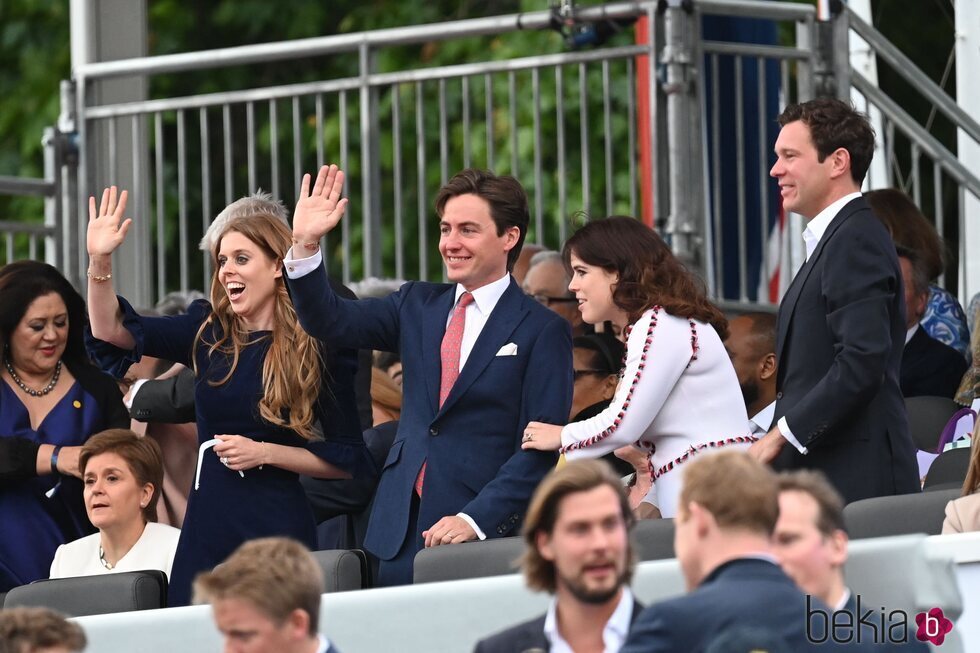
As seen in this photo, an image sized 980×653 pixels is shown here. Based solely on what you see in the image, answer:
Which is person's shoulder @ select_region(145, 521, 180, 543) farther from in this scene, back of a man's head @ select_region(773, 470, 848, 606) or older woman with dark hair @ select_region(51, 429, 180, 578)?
back of a man's head @ select_region(773, 470, 848, 606)

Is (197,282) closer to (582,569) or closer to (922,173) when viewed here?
(922,173)

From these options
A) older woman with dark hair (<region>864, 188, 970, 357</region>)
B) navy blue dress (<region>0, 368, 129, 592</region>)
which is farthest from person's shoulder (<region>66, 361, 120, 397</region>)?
older woman with dark hair (<region>864, 188, 970, 357</region>)

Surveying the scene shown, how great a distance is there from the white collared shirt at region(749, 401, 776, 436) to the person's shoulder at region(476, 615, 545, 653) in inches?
66.5

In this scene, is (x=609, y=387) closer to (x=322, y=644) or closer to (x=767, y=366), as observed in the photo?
(x=767, y=366)

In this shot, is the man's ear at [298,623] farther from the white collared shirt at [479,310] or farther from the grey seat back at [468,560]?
the white collared shirt at [479,310]

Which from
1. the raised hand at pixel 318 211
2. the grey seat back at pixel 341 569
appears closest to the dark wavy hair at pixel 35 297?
the raised hand at pixel 318 211

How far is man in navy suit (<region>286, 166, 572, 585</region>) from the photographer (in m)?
4.67

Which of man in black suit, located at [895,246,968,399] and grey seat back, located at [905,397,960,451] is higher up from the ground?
man in black suit, located at [895,246,968,399]

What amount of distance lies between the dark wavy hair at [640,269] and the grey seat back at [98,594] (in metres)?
1.39

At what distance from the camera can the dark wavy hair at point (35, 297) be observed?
5.75 metres

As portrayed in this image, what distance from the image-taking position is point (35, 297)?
576 cm

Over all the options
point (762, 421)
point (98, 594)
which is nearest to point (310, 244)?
point (98, 594)

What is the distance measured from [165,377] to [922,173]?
17.1ft

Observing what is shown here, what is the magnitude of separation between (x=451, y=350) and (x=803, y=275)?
3.00 ft
